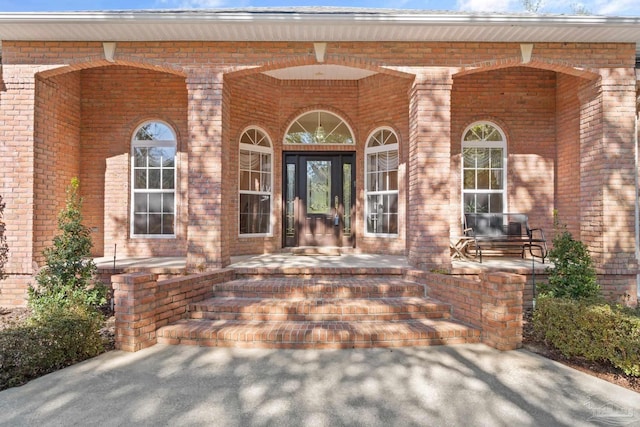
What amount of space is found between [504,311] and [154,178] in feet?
23.2

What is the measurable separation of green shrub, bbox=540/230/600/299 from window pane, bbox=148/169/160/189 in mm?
7416

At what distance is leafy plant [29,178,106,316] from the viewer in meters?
4.58

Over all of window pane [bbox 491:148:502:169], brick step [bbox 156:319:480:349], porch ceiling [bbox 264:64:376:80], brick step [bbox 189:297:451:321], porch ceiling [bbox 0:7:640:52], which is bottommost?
brick step [bbox 156:319:480:349]

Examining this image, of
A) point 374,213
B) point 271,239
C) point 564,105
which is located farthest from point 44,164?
point 564,105

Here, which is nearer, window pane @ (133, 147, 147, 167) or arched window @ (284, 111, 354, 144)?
window pane @ (133, 147, 147, 167)

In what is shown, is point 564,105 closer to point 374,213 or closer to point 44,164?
point 374,213

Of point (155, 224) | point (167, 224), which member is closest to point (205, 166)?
point (167, 224)

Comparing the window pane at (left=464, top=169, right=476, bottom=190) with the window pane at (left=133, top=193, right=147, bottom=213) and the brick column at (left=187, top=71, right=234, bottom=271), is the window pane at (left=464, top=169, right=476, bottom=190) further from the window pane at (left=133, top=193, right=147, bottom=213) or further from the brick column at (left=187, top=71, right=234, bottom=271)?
the window pane at (left=133, top=193, right=147, bottom=213)

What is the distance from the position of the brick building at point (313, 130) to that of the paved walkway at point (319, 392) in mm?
2219

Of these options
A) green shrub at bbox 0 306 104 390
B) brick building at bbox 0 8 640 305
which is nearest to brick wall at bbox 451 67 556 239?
brick building at bbox 0 8 640 305

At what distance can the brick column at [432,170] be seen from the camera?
5551 millimetres

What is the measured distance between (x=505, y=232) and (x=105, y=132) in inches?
347

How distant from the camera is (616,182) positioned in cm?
562

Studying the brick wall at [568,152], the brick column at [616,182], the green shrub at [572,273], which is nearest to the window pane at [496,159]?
the brick wall at [568,152]
